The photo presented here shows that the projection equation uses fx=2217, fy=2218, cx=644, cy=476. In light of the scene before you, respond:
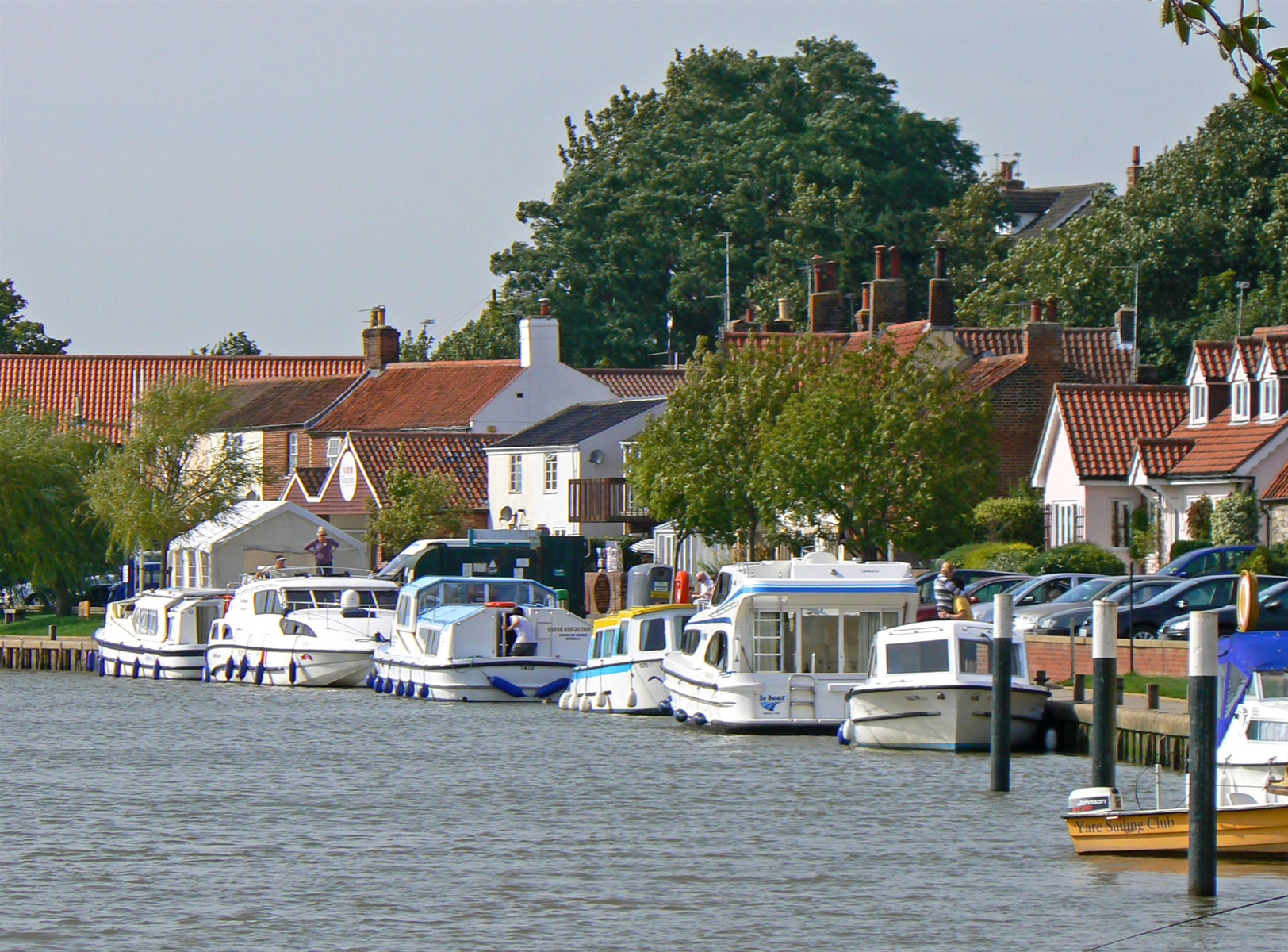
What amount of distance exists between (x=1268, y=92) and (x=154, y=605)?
5631 centimetres

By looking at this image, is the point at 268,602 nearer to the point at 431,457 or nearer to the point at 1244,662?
the point at 431,457

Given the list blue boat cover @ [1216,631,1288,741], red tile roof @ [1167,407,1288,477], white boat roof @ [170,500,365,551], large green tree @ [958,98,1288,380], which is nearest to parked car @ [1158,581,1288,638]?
blue boat cover @ [1216,631,1288,741]

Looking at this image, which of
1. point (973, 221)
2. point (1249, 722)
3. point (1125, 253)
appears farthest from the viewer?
point (973, 221)

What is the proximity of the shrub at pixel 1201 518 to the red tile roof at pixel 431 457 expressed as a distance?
31.2m

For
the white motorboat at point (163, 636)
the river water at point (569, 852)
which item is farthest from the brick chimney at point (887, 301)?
the river water at point (569, 852)

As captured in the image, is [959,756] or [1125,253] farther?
[1125,253]

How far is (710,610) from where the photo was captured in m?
40.3

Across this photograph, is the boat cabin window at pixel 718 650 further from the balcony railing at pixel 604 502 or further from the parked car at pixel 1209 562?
the balcony railing at pixel 604 502

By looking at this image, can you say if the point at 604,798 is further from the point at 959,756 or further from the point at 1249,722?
the point at 1249,722

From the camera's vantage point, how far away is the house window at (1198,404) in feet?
197

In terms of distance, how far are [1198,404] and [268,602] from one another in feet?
84.2

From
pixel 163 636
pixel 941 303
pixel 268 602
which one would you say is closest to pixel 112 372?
pixel 163 636

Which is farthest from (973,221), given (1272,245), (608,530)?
(608,530)

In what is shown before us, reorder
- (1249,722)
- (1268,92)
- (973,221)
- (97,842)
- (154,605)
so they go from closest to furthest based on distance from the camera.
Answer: (1268,92)
(1249,722)
(97,842)
(154,605)
(973,221)
